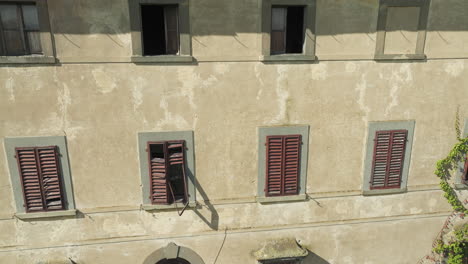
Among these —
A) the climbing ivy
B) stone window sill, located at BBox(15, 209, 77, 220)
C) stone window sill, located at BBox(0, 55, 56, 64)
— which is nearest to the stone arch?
stone window sill, located at BBox(15, 209, 77, 220)

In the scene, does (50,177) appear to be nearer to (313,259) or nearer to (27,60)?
(27,60)

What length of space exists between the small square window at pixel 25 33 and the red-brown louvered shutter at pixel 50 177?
75.3 inches

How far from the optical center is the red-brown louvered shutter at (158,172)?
7.47m

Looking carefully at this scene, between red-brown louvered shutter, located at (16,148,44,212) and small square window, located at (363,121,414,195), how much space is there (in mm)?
7641

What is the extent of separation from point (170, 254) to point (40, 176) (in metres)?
3.43

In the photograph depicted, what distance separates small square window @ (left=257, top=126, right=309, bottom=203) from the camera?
7820mm

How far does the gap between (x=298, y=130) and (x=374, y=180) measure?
8.10 feet

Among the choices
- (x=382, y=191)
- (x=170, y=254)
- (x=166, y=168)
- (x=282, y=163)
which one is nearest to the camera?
(x=166, y=168)

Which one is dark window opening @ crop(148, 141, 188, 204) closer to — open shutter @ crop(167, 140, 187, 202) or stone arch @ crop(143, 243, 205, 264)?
open shutter @ crop(167, 140, 187, 202)

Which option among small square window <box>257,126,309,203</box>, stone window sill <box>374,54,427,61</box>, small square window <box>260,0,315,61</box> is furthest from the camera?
small square window <box>257,126,309,203</box>

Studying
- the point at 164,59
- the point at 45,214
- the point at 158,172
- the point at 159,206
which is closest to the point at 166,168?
the point at 158,172

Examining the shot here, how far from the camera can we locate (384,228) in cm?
892

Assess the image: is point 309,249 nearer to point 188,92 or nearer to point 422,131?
point 422,131

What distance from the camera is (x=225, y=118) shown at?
7594 mm
